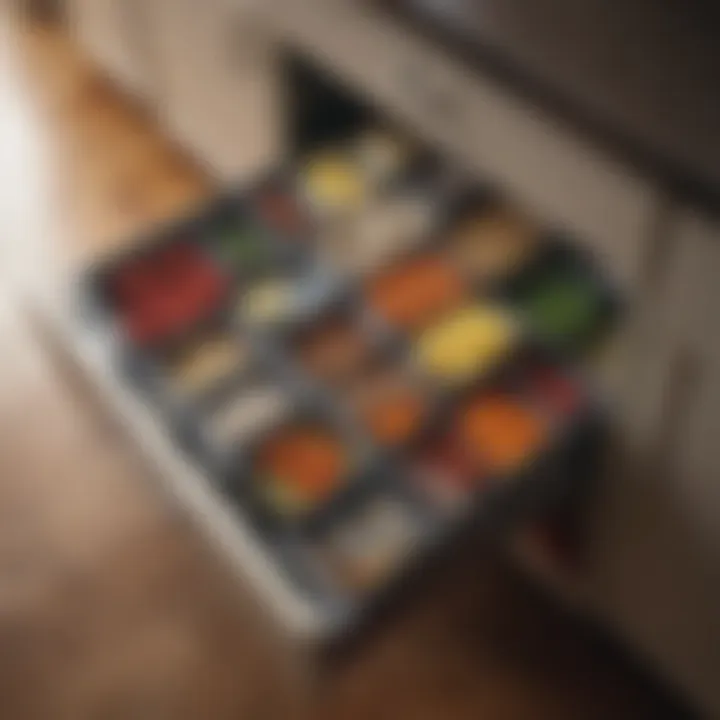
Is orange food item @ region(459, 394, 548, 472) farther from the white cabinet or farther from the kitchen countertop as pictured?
the white cabinet

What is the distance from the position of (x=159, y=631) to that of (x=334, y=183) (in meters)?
0.62

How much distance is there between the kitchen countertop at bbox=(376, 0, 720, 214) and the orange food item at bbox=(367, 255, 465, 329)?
0.99 feet

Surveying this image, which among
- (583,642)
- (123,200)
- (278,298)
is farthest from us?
(123,200)

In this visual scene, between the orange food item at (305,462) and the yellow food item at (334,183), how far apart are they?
398 millimetres

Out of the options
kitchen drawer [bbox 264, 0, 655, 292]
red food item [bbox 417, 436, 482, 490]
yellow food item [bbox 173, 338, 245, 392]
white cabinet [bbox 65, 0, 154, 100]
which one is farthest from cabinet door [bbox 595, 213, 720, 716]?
white cabinet [bbox 65, 0, 154, 100]

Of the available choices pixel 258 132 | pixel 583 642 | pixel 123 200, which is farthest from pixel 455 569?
pixel 123 200

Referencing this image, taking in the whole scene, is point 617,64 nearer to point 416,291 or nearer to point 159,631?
point 416,291

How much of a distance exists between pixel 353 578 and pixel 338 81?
689 mm

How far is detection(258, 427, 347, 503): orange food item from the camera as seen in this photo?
1.09m

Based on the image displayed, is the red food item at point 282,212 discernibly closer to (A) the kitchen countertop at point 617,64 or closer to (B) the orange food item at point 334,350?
(B) the orange food item at point 334,350

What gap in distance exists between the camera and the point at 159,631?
1.42 metres

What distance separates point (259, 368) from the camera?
121 centimetres

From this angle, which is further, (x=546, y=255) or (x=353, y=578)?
(x=546, y=255)

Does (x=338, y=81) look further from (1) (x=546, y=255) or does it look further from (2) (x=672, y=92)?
(2) (x=672, y=92)
